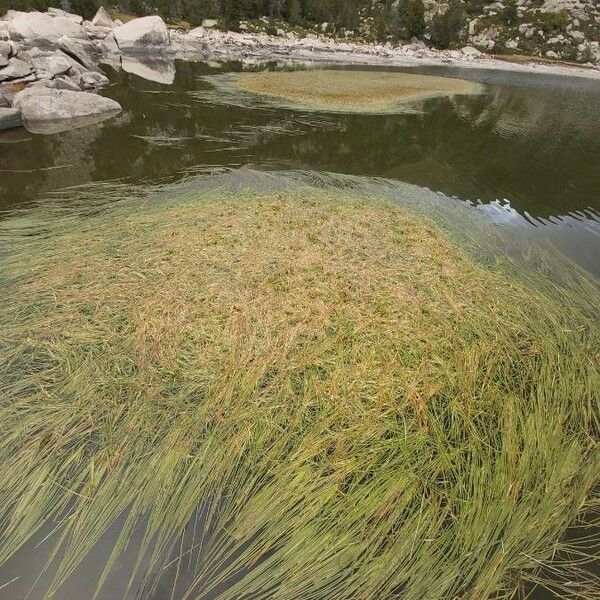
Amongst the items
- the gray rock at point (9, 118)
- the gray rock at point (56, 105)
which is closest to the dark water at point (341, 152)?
the gray rock at point (9, 118)

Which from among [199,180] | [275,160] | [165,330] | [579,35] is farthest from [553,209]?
[579,35]

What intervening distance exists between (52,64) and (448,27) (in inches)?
2768

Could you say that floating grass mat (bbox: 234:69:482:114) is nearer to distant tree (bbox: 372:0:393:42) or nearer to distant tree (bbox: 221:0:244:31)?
distant tree (bbox: 221:0:244:31)

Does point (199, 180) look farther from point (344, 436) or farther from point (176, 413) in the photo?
point (344, 436)

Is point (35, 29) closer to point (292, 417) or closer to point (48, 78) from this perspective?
point (48, 78)

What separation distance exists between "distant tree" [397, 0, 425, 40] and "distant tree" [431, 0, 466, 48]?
2628mm

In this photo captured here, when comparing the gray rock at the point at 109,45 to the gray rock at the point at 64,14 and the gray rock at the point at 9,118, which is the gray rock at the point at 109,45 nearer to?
the gray rock at the point at 64,14

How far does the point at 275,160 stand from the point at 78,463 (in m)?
11.9

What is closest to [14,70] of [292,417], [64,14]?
[292,417]

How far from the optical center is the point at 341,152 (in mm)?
15336

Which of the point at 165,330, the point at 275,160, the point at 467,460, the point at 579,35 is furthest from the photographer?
the point at 579,35

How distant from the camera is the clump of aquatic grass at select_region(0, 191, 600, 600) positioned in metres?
3.46

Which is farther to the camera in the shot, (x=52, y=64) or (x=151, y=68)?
(x=151, y=68)

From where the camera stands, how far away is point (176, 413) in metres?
4.47
